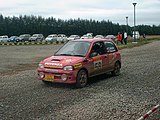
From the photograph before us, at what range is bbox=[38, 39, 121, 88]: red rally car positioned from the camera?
979 centimetres

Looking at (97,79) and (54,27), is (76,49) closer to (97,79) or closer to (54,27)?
(97,79)

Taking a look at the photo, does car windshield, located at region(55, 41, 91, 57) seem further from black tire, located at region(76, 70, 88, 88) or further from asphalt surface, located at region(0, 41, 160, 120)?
asphalt surface, located at region(0, 41, 160, 120)

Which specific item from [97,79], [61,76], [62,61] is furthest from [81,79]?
[97,79]

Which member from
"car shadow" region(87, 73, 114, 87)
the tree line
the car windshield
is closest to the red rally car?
the car windshield

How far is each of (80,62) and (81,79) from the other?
58cm

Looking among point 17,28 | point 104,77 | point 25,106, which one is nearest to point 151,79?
point 104,77

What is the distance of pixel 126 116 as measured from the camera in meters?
6.56

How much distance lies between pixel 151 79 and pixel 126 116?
528 cm

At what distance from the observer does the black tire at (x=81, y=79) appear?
391 inches

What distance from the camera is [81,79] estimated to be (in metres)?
10.1

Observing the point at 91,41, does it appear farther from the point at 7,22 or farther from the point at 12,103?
the point at 7,22

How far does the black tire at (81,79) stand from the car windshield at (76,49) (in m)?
0.70

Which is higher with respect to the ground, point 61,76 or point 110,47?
point 110,47

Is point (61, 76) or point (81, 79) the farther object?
point (81, 79)
